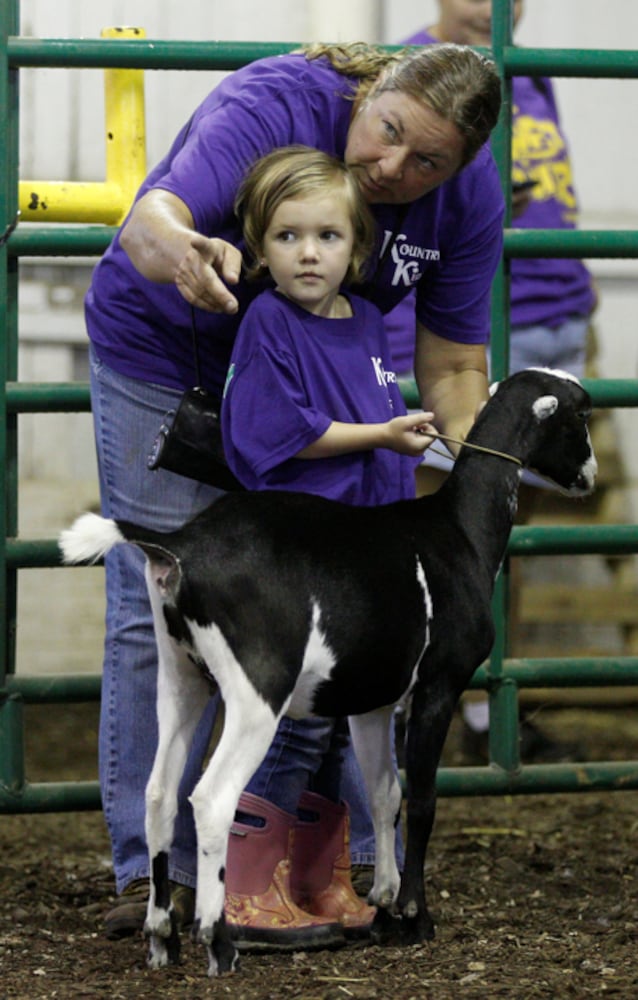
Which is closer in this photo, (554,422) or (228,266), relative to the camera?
(228,266)

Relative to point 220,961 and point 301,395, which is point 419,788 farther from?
point 301,395

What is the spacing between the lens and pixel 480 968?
2723 millimetres

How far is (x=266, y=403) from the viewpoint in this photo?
2814mm

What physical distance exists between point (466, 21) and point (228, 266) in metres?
2.55

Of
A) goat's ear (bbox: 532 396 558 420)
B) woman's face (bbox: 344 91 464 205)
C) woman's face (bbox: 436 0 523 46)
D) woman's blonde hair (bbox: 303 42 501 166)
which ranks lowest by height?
goat's ear (bbox: 532 396 558 420)

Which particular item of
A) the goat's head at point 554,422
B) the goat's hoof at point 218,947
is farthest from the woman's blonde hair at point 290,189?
the goat's hoof at point 218,947

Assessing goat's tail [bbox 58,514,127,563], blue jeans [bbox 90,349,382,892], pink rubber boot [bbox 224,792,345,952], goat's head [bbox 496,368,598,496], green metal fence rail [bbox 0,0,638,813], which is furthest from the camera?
green metal fence rail [bbox 0,0,638,813]

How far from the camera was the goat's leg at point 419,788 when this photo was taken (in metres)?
2.85

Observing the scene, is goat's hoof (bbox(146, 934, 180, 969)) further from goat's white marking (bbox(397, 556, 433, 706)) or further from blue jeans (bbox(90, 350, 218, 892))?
goat's white marking (bbox(397, 556, 433, 706))

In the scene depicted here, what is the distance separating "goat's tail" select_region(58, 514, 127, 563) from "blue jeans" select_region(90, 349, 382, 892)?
571mm

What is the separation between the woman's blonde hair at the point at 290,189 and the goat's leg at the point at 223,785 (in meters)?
0.79

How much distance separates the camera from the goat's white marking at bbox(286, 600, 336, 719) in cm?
270

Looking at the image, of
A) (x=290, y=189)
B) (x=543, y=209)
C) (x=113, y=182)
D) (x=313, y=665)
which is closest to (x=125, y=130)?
(x=113, y=182)

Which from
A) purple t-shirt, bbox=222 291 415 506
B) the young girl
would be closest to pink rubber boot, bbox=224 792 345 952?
the young girl
